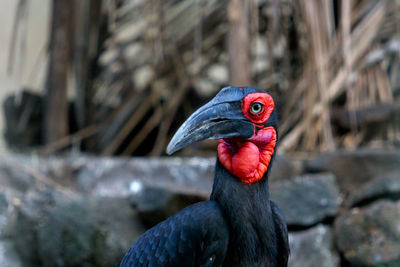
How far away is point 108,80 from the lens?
5.00 meters

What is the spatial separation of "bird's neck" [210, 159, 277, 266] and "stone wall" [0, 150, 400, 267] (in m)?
1.12

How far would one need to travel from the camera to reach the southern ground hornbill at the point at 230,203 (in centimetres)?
188

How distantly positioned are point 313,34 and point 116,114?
2.06 meters

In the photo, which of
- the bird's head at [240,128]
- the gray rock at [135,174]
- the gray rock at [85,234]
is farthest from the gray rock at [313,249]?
the bird's head at [240,128]

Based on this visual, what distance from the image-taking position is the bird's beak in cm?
181

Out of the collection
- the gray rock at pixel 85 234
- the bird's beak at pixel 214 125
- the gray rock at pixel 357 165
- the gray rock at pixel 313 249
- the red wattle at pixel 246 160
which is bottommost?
the gray rock at pixel 313 249

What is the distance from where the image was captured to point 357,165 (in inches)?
137

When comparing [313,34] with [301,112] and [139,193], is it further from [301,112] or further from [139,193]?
[139,193]

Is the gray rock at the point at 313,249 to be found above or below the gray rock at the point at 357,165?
below

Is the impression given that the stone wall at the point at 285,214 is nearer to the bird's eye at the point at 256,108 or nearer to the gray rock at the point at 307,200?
the gray rock at the point at 307,200

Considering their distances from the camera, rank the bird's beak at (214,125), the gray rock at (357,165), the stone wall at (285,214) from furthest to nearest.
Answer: the gray rock at (357,165), the stone wall at (285,214), the bird's beak at (214,125)

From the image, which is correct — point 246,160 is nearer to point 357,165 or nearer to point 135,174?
point 357,165

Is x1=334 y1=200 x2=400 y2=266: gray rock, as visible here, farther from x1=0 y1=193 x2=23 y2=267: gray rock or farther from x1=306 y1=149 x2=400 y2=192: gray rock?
x1=0 y1=193 x2=23 y2=267: gray rock

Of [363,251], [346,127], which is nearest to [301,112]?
[346,127]
